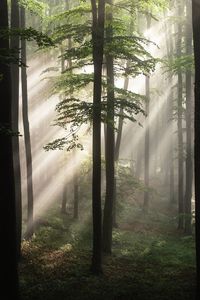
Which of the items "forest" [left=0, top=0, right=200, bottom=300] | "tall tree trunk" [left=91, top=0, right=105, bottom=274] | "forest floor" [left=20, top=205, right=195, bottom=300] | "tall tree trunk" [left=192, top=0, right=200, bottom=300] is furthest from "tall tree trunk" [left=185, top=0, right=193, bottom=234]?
"tall tree trunk" [left=192, top=0, right=200, bottom=300]

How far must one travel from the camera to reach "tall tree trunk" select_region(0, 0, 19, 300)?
946 centimetres

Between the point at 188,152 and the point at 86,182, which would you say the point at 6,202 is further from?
the point at 86,182

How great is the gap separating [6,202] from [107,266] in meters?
5.99

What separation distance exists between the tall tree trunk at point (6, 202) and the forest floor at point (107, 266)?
Answer: 111cm

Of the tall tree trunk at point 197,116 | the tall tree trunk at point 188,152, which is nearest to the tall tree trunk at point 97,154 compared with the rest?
the tall tree trunk at point 197,116

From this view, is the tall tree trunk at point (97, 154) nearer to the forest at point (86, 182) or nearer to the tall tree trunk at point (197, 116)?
the forest at point (86, 182)

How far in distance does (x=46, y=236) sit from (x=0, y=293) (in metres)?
8.78

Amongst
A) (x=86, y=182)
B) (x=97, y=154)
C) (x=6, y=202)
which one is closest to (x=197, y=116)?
(x=97, y=154)

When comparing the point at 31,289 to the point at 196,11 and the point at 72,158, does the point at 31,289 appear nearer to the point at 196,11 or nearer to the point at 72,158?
the point at 196,11

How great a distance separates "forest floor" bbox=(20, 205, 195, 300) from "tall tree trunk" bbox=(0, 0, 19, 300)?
1108 mm

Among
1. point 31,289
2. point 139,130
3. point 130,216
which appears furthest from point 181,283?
point 139,130

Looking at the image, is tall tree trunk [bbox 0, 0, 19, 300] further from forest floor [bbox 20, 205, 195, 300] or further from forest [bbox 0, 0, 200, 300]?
forest floor [bbox 20, 205, 195, 300]

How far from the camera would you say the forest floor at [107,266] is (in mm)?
10953

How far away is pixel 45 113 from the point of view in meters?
31.6
